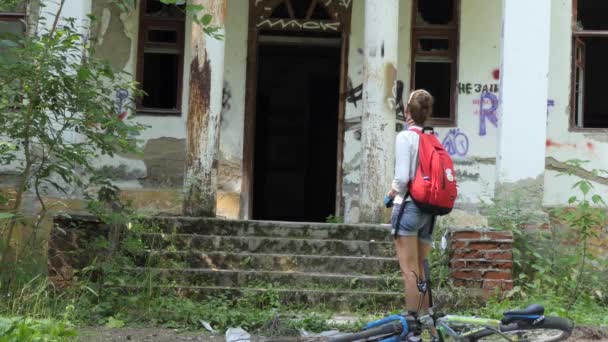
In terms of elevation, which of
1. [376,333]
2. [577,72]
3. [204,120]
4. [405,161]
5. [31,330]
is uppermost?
[577,72]

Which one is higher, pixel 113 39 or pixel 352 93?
pixel 113 39

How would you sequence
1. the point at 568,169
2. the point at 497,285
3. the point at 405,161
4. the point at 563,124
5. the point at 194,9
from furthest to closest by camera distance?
the point at 563,124
the point at 568,169
the point at 497,285
the point at 405,161
the point at 194,9

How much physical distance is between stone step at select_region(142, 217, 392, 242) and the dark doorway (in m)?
6.71

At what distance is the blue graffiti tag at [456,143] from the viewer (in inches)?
475

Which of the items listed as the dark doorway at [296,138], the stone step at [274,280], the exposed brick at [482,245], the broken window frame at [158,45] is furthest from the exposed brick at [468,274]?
the dark doorway at [296,138]

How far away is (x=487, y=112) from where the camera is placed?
39.7 feet

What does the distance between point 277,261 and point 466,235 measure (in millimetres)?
1869

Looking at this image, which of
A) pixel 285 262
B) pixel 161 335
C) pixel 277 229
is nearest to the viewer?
pixel 161 335

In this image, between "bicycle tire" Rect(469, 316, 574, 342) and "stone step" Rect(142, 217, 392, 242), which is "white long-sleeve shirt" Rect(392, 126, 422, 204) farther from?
"stone step" Rect(142, 217, 392, 242)

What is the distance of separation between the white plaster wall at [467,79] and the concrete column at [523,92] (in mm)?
2268

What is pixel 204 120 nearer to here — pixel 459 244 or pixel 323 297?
pixel 323 297

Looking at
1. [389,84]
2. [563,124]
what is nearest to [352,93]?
[389,84]

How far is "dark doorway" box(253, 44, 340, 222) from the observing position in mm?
16531

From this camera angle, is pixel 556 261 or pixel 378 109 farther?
pixel 378 109
